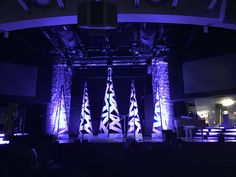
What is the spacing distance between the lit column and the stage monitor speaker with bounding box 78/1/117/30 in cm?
534

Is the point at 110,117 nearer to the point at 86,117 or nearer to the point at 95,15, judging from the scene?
the point at 86,117

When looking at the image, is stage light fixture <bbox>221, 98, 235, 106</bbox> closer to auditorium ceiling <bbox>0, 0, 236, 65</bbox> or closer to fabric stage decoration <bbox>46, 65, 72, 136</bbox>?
auditorium ceiling <bbox>0, 0, 236, 65</bbox>

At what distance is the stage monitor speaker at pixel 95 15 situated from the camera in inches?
166

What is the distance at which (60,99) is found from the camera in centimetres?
892

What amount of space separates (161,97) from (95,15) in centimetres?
590

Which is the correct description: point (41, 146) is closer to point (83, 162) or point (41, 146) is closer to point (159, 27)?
point (83, 162)

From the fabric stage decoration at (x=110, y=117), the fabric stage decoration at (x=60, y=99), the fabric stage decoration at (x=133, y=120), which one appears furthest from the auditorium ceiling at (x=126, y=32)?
the fabric stage decoration at (x=133, y=120)

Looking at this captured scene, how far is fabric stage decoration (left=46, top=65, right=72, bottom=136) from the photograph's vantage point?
9.15m

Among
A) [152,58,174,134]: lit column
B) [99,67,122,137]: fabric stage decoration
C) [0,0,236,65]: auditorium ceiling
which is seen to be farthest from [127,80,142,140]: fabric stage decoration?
[0,0,236,65]: auditorium ceiling

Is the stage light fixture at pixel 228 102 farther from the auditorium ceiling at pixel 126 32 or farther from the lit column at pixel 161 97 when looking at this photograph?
the lit column at pixel 161 97

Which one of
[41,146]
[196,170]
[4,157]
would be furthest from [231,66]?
[4,157]

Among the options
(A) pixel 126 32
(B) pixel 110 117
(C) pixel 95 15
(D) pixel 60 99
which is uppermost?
(A) pixel 126 32

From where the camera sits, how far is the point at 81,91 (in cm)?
1017

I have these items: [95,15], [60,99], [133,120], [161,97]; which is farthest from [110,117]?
[95,15]
